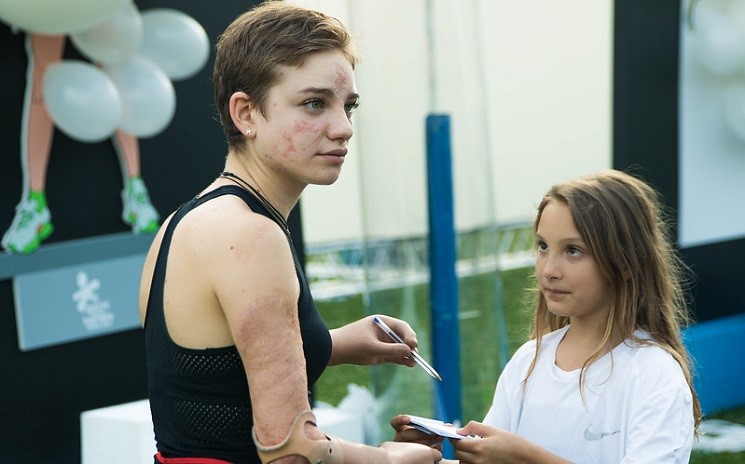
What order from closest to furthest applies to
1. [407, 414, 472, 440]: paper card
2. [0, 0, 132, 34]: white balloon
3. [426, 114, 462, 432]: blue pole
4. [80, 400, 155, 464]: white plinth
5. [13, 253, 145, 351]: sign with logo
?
[407, 414, 472, 440]: paper card, [80, 400, 155, 464]: white plinth, [0, 0, 132, 34]: white balloon, [13, 253, 145, 351]: sign with logo, [426, 114, 462, 432]: blue pole

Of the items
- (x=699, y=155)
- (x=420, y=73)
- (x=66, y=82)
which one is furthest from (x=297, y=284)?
(x=699, y=155)

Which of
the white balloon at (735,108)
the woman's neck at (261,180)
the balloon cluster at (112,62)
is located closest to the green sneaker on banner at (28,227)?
the balloon cluster at (112,62)

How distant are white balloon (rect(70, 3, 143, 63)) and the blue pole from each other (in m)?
1.19

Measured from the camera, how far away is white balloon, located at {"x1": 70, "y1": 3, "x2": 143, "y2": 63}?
12.2ft

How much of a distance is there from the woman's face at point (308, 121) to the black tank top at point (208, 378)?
0.27ft

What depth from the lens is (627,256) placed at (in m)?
2.06

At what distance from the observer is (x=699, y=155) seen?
5871mm

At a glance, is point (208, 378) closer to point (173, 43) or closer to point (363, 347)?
point (363, 347)

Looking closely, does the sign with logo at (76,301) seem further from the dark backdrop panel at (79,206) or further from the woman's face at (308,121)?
the woman's face at (308,121)

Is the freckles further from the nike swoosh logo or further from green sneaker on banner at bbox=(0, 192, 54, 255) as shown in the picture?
green sneaker on banner at bbox=(0, 192, 54, 255)

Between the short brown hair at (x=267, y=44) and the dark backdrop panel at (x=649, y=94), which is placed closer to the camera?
the short brown hair at (x=267, y=44)

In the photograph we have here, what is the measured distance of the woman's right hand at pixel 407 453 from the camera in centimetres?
152

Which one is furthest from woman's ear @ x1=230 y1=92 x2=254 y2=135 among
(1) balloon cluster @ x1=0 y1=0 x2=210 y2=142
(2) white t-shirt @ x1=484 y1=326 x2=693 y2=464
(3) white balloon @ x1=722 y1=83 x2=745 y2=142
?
(3) white balloon @ x1=722 y1=83 x2=745 y2=142

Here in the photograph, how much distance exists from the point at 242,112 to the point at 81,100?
2.25m
